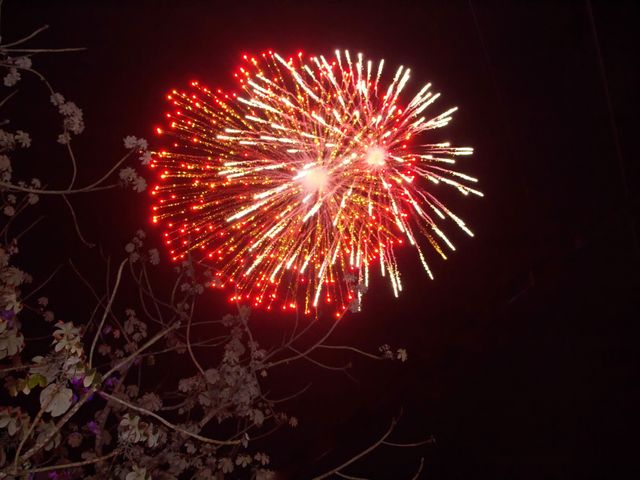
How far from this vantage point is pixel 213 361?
30.2 feet

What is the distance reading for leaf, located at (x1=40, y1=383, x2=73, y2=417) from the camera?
10.9ft

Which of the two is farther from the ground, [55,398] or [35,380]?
[35,380]

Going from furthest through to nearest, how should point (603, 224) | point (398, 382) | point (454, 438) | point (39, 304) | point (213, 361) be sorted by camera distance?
point (454, 438) → point (213, 361) → point (39, 304) → point (398, 382) → point (603, 224)

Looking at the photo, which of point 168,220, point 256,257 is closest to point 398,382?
point 256,257

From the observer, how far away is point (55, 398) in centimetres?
334

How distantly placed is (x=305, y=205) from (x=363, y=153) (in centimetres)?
100

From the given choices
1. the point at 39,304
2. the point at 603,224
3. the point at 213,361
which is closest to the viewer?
the point at 603,224

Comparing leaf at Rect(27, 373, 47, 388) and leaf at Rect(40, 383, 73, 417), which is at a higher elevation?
leaf at Rect(27, 373, 47, 388)

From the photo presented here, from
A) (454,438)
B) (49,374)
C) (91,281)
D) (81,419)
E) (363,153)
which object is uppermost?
(91,281)

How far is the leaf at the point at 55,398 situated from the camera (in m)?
3.31

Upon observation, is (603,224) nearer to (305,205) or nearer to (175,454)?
(305,205)

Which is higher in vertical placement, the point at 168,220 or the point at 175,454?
the point at 168,220

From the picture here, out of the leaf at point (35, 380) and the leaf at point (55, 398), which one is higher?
the leaf at point (35, 380)

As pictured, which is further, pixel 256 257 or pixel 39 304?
pixel 39 304
